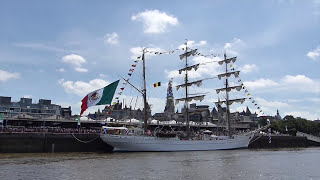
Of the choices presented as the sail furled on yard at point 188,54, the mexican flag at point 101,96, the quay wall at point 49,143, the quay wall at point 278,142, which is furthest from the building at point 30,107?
the mexican flag at point 101,96

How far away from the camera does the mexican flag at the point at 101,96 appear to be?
44031mm

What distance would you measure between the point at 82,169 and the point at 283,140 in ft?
226

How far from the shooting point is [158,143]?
5159 centimetres

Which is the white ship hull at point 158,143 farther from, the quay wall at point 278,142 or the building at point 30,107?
the building at point 30,107

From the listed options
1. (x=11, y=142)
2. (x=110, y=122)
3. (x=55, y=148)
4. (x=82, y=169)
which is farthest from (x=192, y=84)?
(x=82, y=169)

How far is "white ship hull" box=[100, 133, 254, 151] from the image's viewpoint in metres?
48.5

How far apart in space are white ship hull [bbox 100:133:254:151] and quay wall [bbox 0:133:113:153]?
8.37 ft

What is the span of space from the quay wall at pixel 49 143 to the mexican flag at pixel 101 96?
6.53 m

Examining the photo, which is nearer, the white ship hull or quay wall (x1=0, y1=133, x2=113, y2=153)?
quay wall (x1=0, y1=133, x2=113, y2=153)

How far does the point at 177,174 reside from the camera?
24.2 metres

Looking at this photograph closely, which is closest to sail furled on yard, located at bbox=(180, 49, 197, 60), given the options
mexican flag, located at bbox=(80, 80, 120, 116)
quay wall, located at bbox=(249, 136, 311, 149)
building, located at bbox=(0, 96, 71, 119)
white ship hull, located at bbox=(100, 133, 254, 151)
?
white ship hull, located at bbox=(100, 133, 254, 151)

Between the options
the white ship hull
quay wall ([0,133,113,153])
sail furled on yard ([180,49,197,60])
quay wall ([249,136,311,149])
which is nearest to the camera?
quay wall ([0,133,113,153])

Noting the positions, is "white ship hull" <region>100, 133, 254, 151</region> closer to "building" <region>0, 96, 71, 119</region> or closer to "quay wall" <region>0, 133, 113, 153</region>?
"quay wall" <region>0, 133, 113, 153</region>

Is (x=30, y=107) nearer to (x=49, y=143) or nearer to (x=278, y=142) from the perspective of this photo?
(x=49, y=143)
